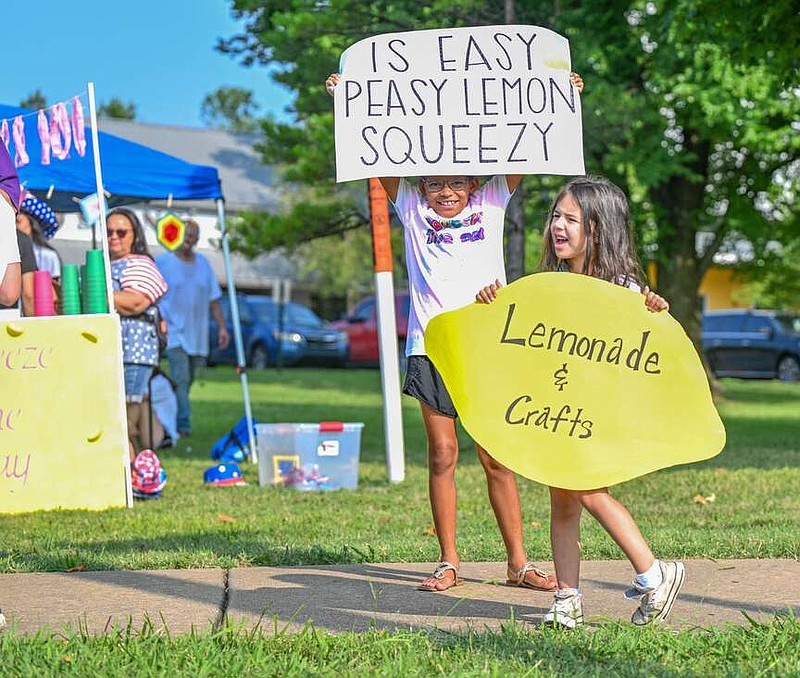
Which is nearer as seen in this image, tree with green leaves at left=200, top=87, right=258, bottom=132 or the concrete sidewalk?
the concrete sidewalk

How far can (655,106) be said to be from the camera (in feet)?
52.3

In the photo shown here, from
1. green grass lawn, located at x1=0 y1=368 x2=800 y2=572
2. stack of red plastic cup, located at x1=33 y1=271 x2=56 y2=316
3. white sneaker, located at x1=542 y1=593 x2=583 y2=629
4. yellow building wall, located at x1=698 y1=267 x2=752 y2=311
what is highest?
stack of red plastic cup, located at x1=33 y1=271 x2=56 y2=316

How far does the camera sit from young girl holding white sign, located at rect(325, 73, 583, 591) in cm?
508

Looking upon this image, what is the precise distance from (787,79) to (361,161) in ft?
20.3

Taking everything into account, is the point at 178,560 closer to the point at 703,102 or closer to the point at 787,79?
the point at 787,79

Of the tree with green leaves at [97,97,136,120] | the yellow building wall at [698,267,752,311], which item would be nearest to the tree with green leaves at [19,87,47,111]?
the tree with green leaves at [97,97,136,120]

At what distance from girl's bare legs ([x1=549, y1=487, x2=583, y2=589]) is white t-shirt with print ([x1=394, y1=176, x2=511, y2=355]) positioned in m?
1.01

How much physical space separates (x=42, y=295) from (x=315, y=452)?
6.97ft

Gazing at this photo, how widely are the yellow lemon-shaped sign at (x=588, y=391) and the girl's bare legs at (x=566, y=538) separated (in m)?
0.17

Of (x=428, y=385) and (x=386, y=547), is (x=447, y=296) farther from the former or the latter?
(x=386, y=547)

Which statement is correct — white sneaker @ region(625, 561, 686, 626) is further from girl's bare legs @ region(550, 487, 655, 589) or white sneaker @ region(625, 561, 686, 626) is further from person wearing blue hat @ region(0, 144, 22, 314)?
person wearing blue hat @ region(0, 144, 22, 314)

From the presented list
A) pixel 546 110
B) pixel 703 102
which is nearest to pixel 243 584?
pixel 546 110

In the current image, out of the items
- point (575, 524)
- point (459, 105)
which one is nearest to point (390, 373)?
point (459, 105)

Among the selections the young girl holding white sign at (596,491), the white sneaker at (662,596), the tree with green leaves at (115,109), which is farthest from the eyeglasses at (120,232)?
the tree with green leaves at (115,109)
